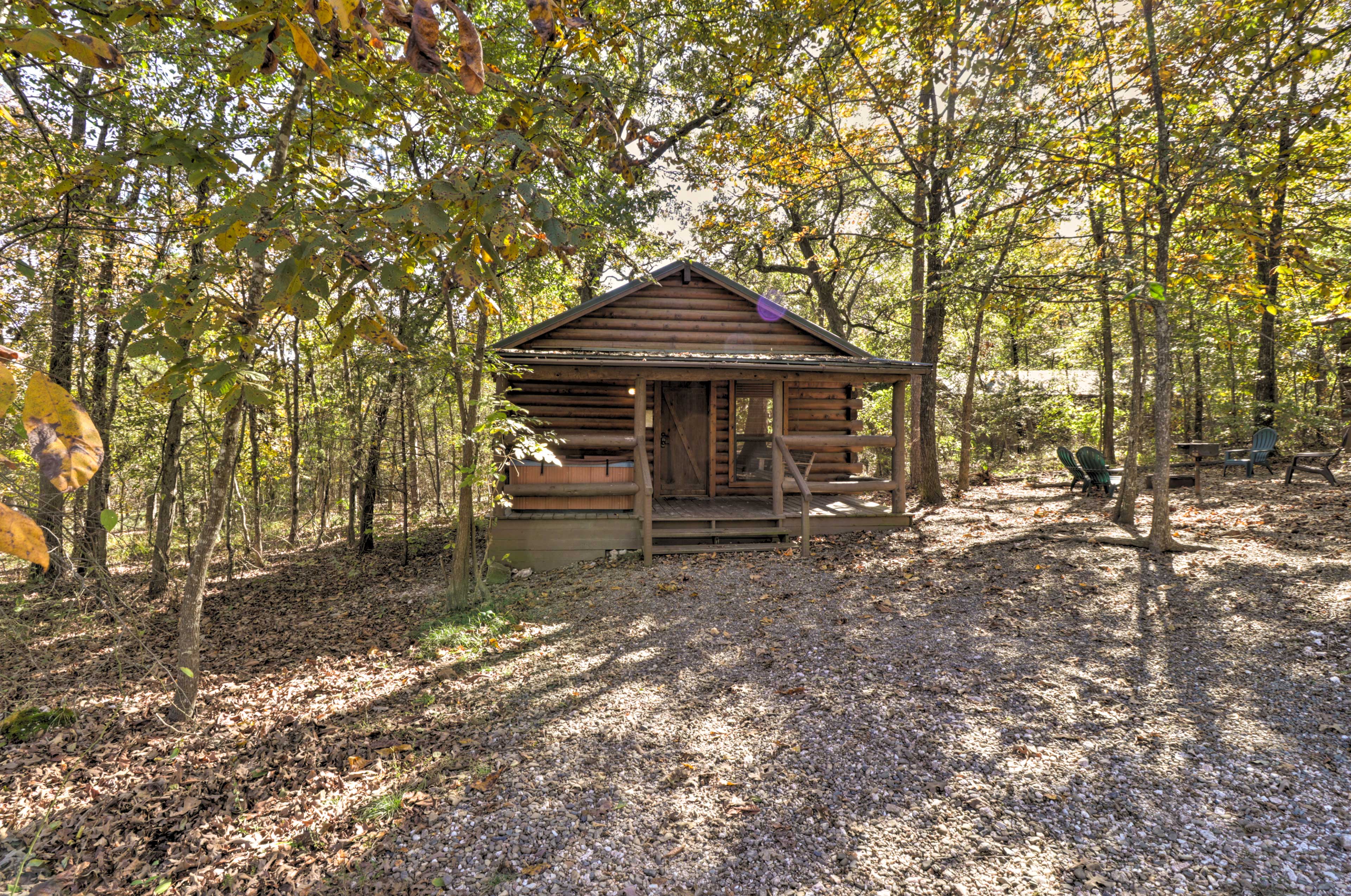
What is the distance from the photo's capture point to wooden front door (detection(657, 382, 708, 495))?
41.5 ft

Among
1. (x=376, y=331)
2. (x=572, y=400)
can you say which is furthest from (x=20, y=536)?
(x=572, y=400)

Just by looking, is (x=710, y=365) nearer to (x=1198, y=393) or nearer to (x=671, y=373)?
(x=671, y=373)

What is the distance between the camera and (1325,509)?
852cm

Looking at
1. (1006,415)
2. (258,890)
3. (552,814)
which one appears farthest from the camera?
(1006,415)

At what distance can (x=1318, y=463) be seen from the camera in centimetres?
1094

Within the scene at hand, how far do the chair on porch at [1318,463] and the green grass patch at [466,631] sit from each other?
1353 centimetres

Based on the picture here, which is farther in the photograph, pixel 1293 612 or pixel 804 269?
pixel 804 269

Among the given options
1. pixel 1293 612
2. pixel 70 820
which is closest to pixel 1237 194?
pixel 1293 612

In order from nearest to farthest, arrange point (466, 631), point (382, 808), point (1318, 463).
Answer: point (382, 808)
point (466, 631)
point (1318, 463)

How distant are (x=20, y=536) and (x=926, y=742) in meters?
4.24

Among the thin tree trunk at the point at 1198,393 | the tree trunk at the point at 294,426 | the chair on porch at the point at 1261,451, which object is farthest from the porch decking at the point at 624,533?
the thin tree trunk at the point at 1198,393

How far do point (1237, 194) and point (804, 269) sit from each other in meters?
Answer: 12.2

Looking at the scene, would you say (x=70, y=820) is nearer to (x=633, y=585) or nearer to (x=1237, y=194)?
(x=633, y=585)

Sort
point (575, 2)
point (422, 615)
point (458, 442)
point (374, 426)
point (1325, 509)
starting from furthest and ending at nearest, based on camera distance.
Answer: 1. point (374, 426)
2. point (1325, 509)
3. point (422, 615)
4. point (458, 442)
5. point (575, 2)
